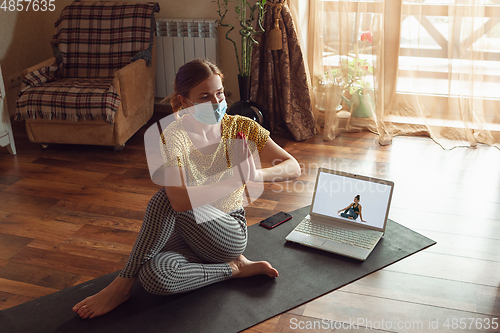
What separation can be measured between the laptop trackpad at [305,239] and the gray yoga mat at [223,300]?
0.10 feet

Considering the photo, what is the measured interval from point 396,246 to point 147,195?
1.33 metres

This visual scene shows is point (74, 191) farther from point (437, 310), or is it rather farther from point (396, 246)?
point (437, 310)

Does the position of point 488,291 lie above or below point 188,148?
below

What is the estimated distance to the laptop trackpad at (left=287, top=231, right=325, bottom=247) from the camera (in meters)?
1.93

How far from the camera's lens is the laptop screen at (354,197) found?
1.93 metres

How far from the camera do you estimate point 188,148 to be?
1.63 metres

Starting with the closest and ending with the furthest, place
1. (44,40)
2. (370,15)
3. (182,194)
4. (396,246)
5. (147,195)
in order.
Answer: (182,194)
(396,246)
(147,195)
(370,15)
(44,40)

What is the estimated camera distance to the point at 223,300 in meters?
1.63

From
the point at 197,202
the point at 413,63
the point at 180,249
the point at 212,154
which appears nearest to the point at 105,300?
the point at 180,249

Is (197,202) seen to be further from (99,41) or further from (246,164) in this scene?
(99,41)

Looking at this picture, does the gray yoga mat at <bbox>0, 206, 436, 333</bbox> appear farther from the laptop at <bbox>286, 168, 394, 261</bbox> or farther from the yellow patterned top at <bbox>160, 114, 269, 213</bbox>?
the yellow patterned top at <bbox>160, 114, 269, 213</bbox>

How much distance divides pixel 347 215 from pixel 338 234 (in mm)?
99

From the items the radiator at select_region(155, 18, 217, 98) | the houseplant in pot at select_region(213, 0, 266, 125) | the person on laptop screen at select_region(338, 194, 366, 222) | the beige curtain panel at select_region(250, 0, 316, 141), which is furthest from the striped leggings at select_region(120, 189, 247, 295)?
the radiator at select_region(155, 18, 217, 98)

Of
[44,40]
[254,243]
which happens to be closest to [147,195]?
[254,243]
